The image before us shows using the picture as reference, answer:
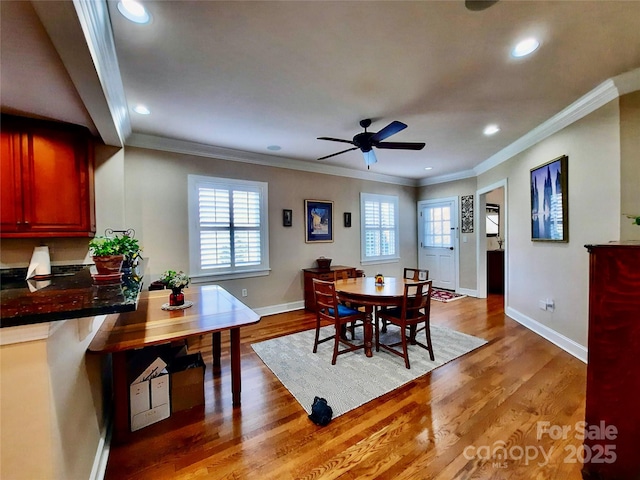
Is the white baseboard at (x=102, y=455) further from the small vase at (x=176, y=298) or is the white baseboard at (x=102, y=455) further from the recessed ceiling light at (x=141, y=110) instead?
the recessed ceiling light at (x=141, y=110)

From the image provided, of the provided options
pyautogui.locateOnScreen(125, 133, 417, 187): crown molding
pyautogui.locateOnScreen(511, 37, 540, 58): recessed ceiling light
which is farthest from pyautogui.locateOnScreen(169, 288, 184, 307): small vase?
pyautogui.locateOnScreen(511, 37, 540, 58): recessed ceiling light

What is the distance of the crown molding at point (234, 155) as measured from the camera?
3627 mm

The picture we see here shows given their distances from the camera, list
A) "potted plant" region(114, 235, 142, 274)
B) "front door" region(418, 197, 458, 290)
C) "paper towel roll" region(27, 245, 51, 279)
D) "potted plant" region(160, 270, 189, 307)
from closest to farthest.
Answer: "potted plant" region(114, 235, 142, 274), "potted plant" region(160, 270, 189, 307), "paper towel roll" region(27, 245, 51, 279), "front door" region(418, 197, 458, 290)

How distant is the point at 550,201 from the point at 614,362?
2489 mm

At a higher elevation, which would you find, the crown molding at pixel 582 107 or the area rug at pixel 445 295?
the crown molding at pixel 582 107

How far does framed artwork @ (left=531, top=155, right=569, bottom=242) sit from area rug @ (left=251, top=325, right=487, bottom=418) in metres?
1.51

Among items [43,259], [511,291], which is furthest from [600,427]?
[43,259]

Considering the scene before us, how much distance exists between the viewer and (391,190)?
6.26 meters

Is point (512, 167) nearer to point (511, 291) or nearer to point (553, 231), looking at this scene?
point (553, 231)

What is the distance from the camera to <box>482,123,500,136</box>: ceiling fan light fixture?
340 cm

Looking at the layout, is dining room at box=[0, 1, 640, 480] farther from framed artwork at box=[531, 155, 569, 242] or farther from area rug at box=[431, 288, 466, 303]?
area rug at box=[431, 288, 466, 303]

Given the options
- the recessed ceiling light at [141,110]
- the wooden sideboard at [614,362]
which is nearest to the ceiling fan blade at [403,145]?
the wooden sideboard at [614,362]

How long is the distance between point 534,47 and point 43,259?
4.39 m

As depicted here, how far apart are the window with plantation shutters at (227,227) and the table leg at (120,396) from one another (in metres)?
2.26
